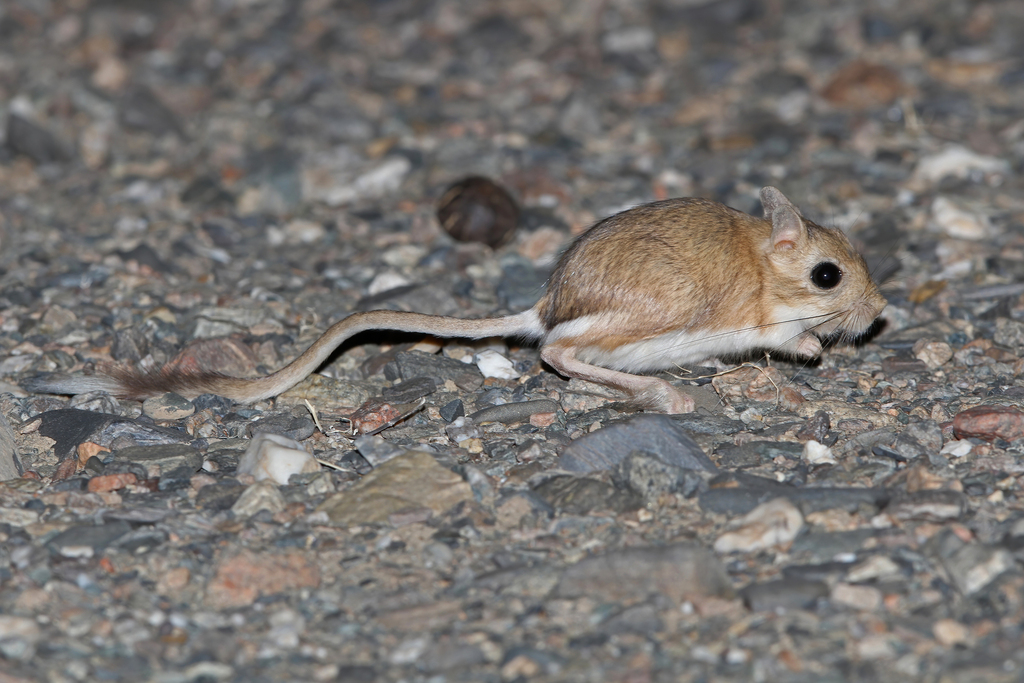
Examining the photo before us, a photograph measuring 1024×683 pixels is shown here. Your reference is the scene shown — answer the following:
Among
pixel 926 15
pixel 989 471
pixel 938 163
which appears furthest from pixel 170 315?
pixel 926 15

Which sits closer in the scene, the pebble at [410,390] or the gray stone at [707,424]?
the gray stone at [707,424]

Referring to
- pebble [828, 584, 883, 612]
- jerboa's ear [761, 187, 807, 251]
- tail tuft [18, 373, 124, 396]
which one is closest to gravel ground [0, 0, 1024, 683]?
pebble [828, 584, 883, 612]

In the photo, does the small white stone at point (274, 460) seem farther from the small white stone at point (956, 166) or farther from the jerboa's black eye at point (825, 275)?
the small white stone at point (956, 166)

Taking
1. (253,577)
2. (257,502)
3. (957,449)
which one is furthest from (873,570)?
(257,502)

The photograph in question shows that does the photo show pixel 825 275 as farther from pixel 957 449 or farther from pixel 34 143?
pixel 34 143

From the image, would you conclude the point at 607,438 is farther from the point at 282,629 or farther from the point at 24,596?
the point at 24,596

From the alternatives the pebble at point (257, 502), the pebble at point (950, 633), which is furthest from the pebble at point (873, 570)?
the pebble at point (257, 502)
